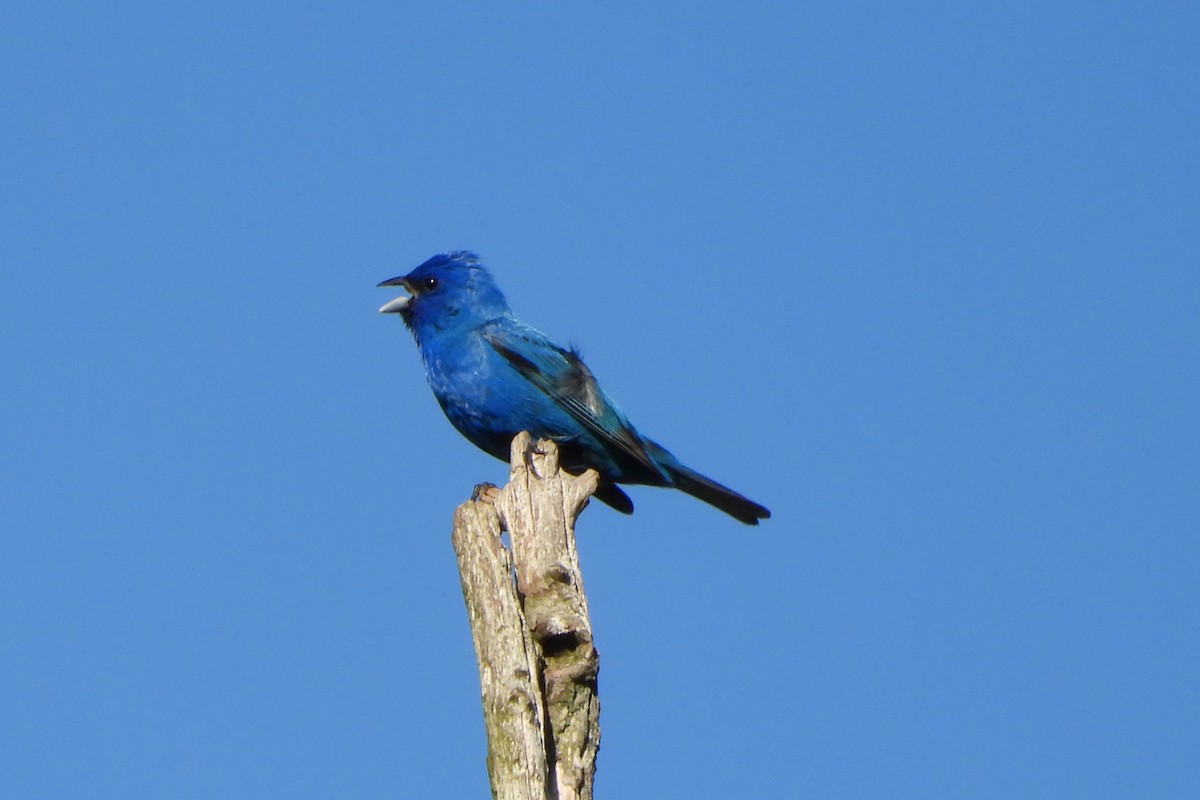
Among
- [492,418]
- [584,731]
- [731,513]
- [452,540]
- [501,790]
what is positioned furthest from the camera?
[731,513]

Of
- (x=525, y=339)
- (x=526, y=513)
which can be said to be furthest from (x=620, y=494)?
(x=526, y=513)

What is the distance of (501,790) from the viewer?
21.3 ft

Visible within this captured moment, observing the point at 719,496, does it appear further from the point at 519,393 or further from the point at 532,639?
the point at 532,639

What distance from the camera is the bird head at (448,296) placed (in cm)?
1165

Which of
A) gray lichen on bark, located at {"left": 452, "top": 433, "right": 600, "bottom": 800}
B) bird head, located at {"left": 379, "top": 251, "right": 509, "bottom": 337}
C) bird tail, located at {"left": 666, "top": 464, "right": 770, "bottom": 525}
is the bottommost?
gray lichen on bark, located at {"left": 452, "top": 433, "right": 600, "bottom": 800}

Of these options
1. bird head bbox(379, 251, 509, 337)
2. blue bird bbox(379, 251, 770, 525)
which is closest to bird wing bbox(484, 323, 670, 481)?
blue bird bbox(379, 251, 770, 525)

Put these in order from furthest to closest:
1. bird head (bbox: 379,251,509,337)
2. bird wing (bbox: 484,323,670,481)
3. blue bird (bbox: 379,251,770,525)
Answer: bird head (bbox: 379,251,509,337) < bird wing (bbox: 484,323,670,481) < blue bird (bbox: 379,251,770,525)

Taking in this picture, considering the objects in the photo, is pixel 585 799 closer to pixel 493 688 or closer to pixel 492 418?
pixel 493 688

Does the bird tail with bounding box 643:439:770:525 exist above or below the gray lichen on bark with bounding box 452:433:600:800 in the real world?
above

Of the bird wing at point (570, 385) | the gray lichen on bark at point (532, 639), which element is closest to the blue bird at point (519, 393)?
the bird wing at point (570, 385)

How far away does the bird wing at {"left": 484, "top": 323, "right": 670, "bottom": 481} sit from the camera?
1112cm

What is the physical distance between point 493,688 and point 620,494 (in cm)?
452

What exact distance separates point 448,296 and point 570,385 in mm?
1314

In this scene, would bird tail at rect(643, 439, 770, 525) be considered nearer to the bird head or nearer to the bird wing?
the bird wing
